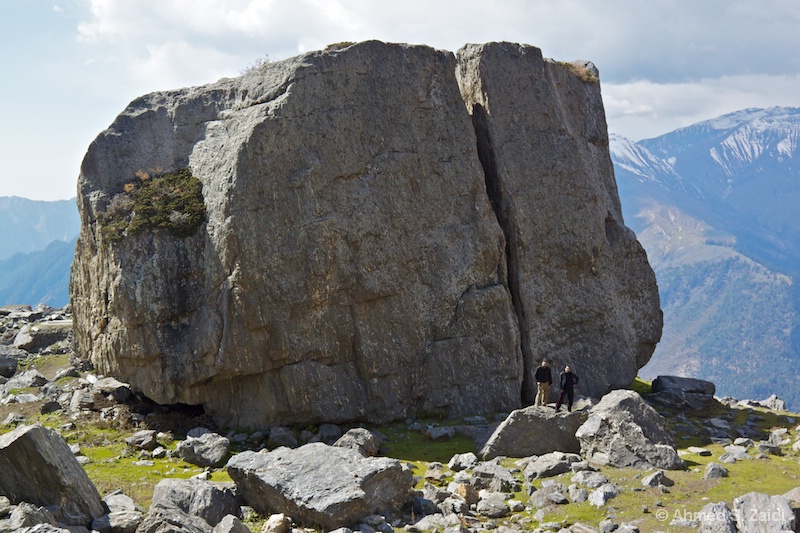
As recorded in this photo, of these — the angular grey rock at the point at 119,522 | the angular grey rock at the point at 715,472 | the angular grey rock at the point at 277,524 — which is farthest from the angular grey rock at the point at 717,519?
the angular grey rock at the point at 119,522

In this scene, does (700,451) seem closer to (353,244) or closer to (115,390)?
(353,244)

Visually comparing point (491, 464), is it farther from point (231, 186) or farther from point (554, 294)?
point (231, 186)

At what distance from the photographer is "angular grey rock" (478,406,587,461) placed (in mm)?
25094

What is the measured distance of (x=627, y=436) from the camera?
23531 mm

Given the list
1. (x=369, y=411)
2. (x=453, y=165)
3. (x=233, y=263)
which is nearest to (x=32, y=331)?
(x=233, y=263)

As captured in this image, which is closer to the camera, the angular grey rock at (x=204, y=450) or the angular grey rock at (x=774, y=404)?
the angular grey rock at (x=204, y=450)

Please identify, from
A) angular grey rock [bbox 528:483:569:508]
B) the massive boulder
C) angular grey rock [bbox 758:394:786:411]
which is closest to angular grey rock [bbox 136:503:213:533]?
angular grey rock [bbox 528:483:569:508]

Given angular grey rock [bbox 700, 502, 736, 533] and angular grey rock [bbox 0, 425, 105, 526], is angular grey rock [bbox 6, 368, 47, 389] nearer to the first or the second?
angular grey rock [bbox 0, 425, 105, 526]

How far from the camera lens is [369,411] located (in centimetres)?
3072

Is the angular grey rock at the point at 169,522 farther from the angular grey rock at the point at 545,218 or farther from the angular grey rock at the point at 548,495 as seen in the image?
the angular grey rock at the point at 545,218

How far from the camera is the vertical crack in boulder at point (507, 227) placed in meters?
33.4

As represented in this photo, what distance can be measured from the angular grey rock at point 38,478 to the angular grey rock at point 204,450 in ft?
25.9

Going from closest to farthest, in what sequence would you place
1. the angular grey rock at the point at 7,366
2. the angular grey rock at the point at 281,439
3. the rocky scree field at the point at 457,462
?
1. the rocky scree field at the point at 457,462
2. the angular grey rock at the point at 281,439
3. the angular grey rock at the point at 7,366

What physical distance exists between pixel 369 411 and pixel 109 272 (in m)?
13.2
